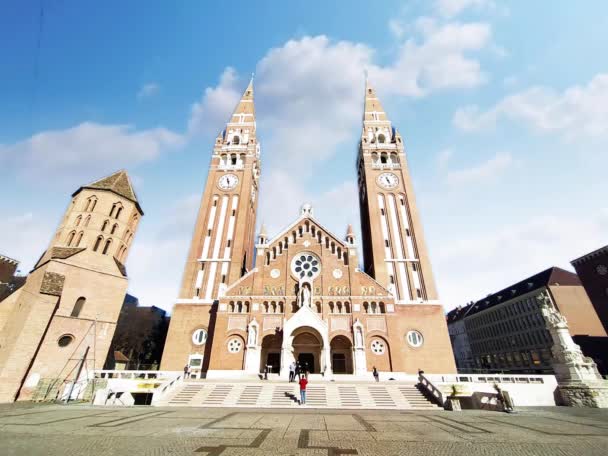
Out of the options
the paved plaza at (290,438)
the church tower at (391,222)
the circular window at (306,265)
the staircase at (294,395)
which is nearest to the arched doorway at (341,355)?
the circular window at (306,265)

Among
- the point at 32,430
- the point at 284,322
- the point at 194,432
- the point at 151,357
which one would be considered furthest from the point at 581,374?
the point at 151,357

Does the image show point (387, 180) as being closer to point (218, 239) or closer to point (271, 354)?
point (218, 239)

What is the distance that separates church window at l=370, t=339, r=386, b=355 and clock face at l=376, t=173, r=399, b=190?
64.1ft

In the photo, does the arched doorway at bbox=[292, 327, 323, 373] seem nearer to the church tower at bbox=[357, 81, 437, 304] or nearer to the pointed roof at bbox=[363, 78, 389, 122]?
the church tower at bbox=[357, 81, 437, 304]

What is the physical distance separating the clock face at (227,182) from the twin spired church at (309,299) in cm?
70

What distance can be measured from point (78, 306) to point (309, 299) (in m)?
20.4

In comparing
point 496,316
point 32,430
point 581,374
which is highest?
point 496,316

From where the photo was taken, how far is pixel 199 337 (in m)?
28.3

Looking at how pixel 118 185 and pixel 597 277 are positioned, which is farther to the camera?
pixel 597 277

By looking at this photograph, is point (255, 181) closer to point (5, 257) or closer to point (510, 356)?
point (5, 257)

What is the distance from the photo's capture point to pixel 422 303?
2925 cm

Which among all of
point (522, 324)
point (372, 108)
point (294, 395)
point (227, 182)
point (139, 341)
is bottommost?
point (294, 395)

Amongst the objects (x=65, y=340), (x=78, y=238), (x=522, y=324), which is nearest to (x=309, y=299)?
(x=65, y=340)

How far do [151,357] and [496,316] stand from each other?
7001 centimetres
